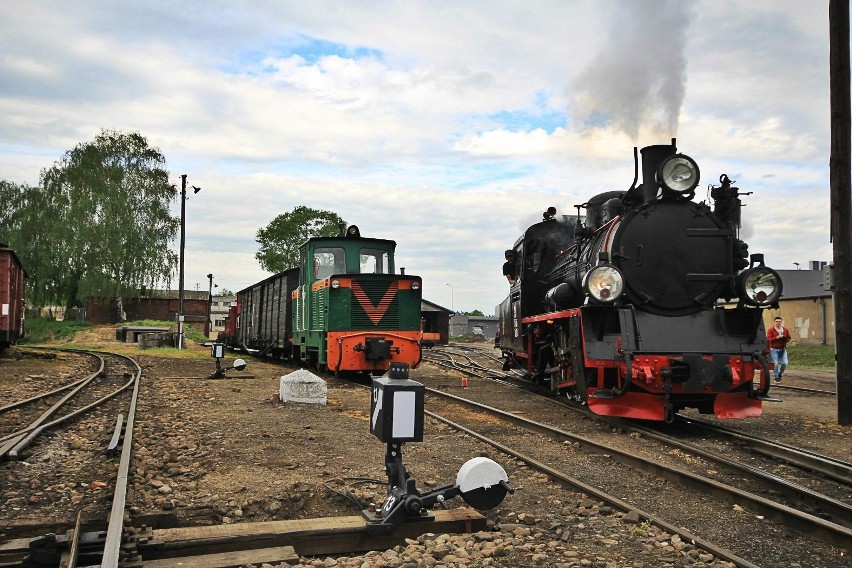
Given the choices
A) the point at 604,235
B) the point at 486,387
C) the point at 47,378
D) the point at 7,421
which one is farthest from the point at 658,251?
the point at 47,378

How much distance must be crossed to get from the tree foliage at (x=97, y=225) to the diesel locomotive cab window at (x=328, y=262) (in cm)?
3141

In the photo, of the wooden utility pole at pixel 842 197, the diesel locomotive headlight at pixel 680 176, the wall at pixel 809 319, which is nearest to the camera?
the diesel locomotive headlight at pixel 680 176

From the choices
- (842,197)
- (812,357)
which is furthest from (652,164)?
(812,357)

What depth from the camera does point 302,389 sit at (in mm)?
10297

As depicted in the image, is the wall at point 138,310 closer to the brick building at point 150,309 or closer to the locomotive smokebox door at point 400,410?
the brick building at point 150,309

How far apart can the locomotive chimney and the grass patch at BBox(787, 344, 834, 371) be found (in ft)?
52.8

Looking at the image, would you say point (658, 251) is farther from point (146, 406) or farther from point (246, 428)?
point (146, 406)

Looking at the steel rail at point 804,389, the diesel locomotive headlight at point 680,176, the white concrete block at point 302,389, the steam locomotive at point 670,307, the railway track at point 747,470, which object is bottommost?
the steel rail at point 804,389

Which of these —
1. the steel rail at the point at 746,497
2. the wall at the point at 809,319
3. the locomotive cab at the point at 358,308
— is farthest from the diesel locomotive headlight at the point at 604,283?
the wall at the point at 809,319

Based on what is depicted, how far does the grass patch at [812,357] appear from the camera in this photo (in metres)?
23.1

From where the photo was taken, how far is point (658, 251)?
859 cm

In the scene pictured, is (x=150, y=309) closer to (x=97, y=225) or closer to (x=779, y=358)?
(x=97, y=225)

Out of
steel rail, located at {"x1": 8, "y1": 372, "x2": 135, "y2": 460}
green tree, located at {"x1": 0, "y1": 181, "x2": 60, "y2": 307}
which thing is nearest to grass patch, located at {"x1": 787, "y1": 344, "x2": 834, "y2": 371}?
steel rail, located at {"x1": 8, "y1": 372, "x2": 135, "y2": 460}

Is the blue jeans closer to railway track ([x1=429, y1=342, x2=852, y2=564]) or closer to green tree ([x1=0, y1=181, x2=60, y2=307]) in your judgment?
railway track ([x1=429, y1=342, x2=852, y2=564])
